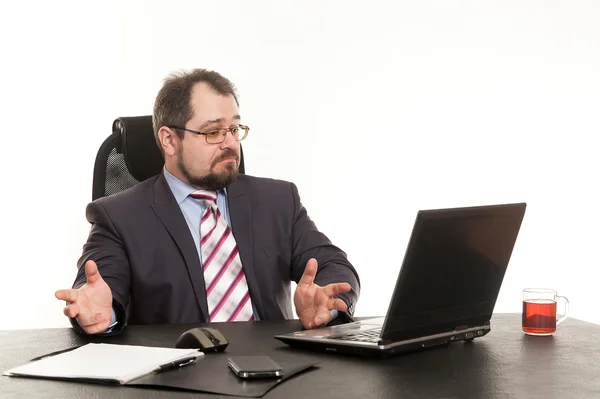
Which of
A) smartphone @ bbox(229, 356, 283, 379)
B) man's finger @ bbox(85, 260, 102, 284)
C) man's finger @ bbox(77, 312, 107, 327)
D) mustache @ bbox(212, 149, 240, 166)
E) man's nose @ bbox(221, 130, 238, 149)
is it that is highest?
man's nose @ bbox(221, 130, 238, 149)

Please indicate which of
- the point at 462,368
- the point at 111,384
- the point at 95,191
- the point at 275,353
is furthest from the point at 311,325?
the point at 95,191

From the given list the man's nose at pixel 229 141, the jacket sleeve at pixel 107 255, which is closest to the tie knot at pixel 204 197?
the man's nose at pixel 229 141

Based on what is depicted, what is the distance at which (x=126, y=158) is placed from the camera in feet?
8.64

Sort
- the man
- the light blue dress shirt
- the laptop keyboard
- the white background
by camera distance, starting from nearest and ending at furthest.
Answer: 1. the laptop keyboard
2. the man
3. the light blue dress shirt
4. the white background

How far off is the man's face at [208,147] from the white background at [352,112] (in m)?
1.39

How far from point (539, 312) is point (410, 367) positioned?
0.48 meters

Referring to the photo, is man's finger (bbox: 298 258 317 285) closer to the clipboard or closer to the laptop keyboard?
the laptop keyboard

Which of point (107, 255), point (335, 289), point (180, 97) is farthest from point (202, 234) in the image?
point (335, 289)

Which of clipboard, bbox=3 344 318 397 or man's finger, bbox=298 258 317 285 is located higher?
man's finger, bbox=298 258 317 285

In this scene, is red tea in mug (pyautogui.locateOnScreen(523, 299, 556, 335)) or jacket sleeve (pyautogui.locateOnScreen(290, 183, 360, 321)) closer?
red tea in mug (pyautogui.locateOnScreen(523, 299, 556, 335))

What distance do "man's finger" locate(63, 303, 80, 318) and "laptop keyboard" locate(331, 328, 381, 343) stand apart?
61cm

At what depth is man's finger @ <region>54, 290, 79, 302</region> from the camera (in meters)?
1.80

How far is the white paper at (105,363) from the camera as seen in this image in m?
1.40

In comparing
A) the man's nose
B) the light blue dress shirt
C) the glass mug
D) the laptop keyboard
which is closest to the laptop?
the laptop keyboard
